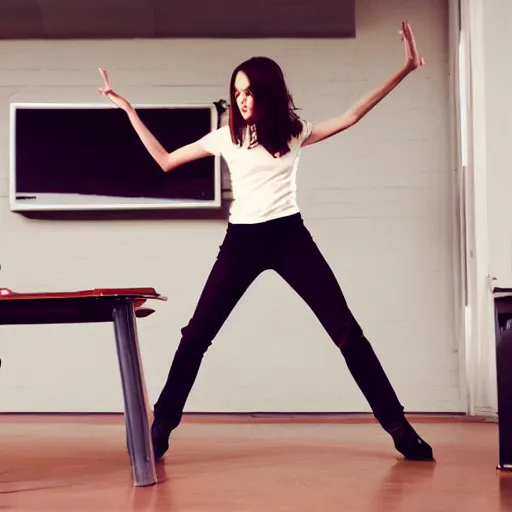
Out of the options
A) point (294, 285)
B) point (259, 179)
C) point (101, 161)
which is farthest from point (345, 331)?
point (101, 161)

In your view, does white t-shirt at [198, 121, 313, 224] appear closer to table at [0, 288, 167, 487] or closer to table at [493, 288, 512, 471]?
table at [0, 288, 167, 487]

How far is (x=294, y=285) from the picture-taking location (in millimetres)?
2738

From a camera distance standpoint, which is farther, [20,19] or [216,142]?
[20,19]

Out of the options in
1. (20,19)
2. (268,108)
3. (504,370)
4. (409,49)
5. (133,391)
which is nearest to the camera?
(133,391)

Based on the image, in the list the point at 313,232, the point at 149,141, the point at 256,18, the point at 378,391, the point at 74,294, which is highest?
the point at 256,18

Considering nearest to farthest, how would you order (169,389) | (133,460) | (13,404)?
(133,460) → (169,389) → (13,404)

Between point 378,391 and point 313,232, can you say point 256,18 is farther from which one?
point 378,391

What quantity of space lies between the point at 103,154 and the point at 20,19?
0.85 metres

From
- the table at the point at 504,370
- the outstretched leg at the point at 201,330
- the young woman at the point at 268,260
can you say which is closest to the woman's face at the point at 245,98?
the young woman at the point at 268,260

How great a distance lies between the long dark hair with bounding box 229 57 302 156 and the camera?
108 inches

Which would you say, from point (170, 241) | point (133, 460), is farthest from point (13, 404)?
point (133, 460)

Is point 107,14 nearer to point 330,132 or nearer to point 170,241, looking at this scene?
point 170,241

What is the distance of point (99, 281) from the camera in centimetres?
455

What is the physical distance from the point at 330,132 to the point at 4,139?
2.45 m
